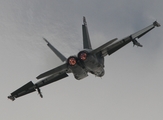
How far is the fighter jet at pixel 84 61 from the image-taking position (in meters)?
28.6

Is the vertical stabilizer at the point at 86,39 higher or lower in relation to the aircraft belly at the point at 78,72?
higher

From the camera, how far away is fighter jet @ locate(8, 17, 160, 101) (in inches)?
1125

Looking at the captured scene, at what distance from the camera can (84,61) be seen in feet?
95.2

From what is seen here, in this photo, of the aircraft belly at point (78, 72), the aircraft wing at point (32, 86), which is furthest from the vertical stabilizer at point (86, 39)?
the aircraft wing at point (32, 86)

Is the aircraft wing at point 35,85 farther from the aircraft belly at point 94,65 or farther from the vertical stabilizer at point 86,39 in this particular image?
the vertical stabilizer at point 86,39

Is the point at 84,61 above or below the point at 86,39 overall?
below

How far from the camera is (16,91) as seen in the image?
36062 millimetres

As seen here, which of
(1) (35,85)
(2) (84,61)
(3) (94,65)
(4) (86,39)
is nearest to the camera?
(2) (84,61)

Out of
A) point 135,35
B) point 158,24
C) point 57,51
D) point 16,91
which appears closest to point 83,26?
point 57,51

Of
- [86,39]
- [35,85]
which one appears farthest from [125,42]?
[35,85]

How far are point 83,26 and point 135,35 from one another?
780cm

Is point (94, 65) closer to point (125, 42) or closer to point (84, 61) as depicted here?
point (84, 61)

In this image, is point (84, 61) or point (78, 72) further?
point (78, 72)

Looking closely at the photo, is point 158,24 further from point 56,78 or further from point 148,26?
point 56,78
